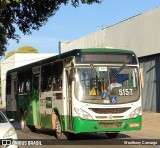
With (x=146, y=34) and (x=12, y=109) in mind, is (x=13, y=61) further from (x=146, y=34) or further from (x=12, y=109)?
(x=12, y=109)

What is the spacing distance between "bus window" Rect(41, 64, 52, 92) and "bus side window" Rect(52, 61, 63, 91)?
534mm

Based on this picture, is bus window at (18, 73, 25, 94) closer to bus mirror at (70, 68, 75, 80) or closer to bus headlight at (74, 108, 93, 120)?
bus mirror at (70, 68, 75, 80)

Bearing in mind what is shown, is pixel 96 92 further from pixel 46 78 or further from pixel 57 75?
→ pixel 46 78

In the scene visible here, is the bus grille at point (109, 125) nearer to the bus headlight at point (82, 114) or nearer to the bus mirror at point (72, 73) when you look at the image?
the bus headlight at point (82, 114)

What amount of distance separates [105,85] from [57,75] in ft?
7.14

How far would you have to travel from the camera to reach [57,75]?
691 inches

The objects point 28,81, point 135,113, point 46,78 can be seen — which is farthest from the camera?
point 28,81

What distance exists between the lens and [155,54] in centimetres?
3434

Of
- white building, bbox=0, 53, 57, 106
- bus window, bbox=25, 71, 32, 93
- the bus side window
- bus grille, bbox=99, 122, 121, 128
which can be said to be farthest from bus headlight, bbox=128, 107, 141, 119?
white building, bbox=0, 53, 57, 106

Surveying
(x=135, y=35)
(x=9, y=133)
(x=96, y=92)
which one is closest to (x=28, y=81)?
(x=96, y=92)

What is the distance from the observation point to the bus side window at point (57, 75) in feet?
56.6

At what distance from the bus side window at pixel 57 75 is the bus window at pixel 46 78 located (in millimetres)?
534

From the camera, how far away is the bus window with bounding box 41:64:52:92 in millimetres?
18547

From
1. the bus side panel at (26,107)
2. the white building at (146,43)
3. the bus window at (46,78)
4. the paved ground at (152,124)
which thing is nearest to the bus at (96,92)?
the bus window at (46,78)
